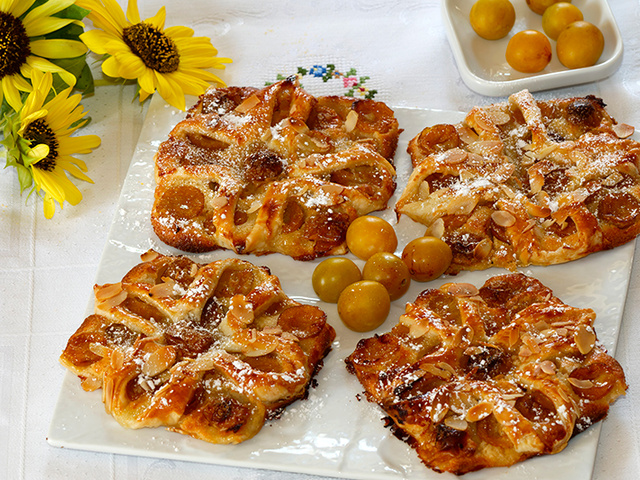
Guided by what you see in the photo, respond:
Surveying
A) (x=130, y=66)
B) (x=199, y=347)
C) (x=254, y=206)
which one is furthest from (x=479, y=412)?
(x=130, y=66)

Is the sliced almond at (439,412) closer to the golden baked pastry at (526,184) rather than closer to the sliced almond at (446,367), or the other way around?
the sliced almond at (446,367)

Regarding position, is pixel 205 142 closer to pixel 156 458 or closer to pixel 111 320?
pixel 111 320

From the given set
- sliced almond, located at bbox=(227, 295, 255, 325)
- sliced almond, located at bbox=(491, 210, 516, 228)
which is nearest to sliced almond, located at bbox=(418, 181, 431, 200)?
sliced almond, located at bbox=(491, 210, 516, 228)

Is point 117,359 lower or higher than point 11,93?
lower

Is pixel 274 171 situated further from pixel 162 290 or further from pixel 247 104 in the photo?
pixel 162 290

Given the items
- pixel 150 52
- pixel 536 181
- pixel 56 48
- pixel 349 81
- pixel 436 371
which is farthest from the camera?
pixel 349 81

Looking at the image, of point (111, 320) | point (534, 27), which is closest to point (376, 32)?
point (534, 27)

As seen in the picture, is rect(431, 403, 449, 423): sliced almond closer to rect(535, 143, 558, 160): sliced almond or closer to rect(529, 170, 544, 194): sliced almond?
rect(529, 170, 544, 194): sliced almond
